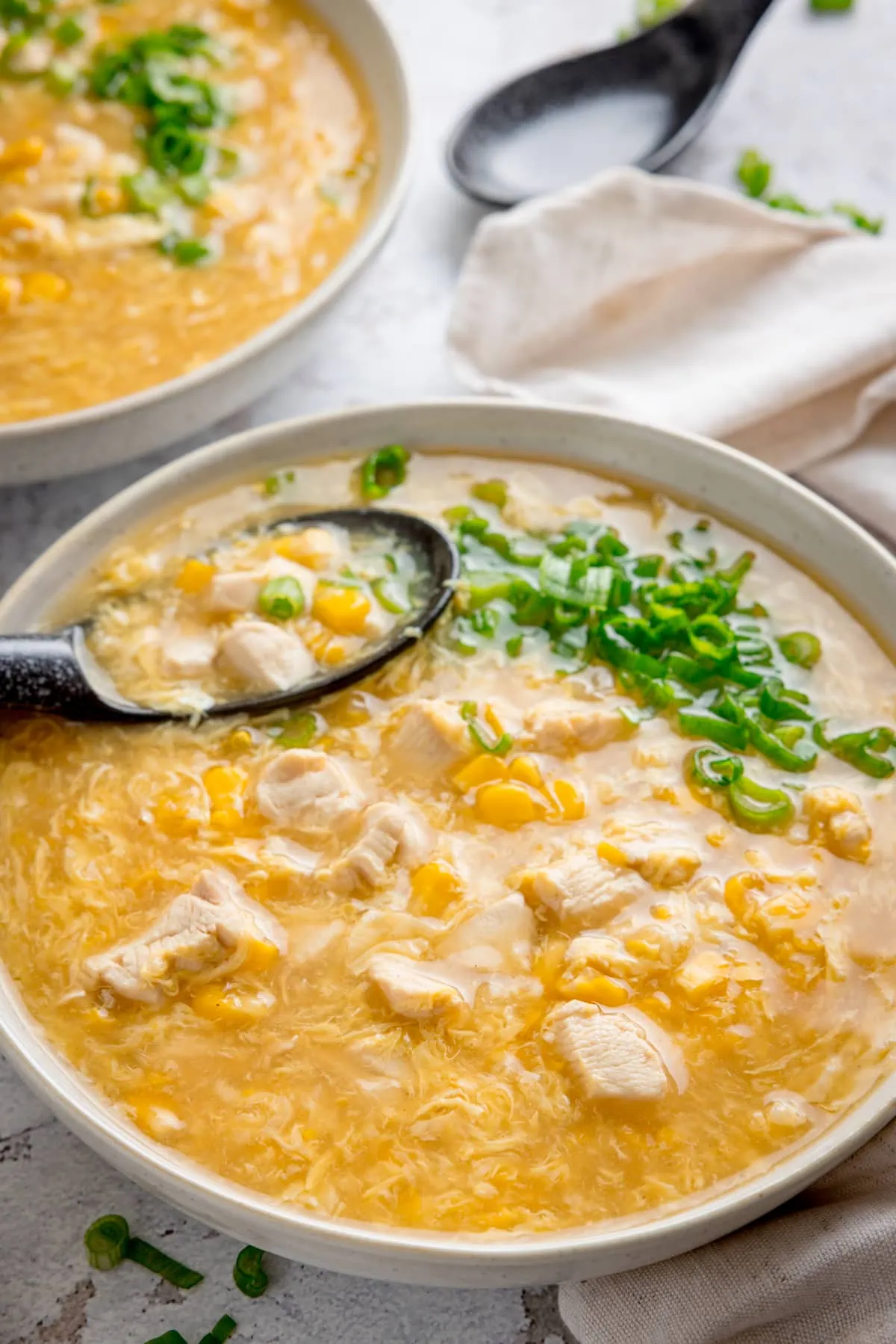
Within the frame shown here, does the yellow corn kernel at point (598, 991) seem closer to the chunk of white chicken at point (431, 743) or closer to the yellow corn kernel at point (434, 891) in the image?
the yellow corn kernel at point (434, 891)

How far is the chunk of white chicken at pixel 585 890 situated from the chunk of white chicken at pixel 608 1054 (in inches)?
7.0

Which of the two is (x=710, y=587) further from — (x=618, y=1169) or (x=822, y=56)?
(x=822, y=56)

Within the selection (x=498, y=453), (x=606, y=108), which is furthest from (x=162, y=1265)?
(x=606, y=108)

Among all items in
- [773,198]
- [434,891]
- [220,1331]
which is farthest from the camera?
[773,198]

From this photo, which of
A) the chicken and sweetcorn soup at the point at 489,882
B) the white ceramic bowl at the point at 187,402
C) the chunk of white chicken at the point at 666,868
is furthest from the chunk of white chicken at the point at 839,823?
the white ceramic bowl at the point at 187,402

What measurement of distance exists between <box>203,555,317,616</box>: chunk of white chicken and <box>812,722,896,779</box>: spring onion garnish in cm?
108

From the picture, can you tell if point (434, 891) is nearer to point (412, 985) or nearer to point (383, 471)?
point (412, 985)

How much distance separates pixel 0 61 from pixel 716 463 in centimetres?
246

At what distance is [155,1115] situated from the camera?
2359mm

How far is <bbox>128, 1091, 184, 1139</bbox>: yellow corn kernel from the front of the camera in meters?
2.35

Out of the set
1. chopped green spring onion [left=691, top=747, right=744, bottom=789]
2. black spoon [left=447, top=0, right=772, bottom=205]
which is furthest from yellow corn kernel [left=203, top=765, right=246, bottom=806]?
black spoon [left=447, top=0, right=772, bottom=205]

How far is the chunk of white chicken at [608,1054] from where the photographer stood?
2.34 metres

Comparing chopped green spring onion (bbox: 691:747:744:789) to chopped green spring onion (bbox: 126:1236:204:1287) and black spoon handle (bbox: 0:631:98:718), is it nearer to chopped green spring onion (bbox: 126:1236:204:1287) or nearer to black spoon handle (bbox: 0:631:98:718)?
black spoon handle (bbox: 0:631:98:718)

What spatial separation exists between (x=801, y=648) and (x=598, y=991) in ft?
2.90
